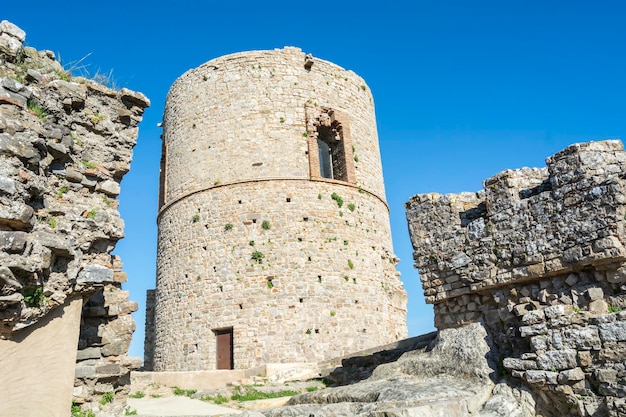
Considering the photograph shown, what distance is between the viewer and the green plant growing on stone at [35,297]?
15.1 feet

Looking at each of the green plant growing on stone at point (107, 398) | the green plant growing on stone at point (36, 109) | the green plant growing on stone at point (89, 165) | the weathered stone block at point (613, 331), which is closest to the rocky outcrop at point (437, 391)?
the weathered stone block at point (613, 331)

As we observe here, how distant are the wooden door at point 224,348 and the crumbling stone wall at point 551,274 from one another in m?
7.60

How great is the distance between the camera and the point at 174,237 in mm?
15211

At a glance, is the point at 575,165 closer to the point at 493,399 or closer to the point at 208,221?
the point at 493,399

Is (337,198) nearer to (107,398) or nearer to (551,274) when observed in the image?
(551,274)

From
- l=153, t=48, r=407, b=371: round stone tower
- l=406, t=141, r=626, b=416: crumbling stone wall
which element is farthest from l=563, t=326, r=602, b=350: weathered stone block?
l=153, t=48, r=407, b=371: round stone tower

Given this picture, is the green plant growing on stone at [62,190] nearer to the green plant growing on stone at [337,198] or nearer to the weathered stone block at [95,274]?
the weathered stone block at [95,274]

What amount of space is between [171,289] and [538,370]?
37.6 ft

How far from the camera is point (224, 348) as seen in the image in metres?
13.2

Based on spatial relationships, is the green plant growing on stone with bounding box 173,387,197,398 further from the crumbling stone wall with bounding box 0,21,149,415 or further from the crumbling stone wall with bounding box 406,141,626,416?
the crumbling stone wall with bounding box 406,141,626,416

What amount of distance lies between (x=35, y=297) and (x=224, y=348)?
9018mm

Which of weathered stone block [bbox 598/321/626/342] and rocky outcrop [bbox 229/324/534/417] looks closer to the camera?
weathered stone block [bbox 598/321/626/342]

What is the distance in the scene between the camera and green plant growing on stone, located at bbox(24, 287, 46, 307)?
4.59 meters

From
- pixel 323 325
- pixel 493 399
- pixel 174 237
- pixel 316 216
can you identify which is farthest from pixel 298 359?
pixel 493 399
